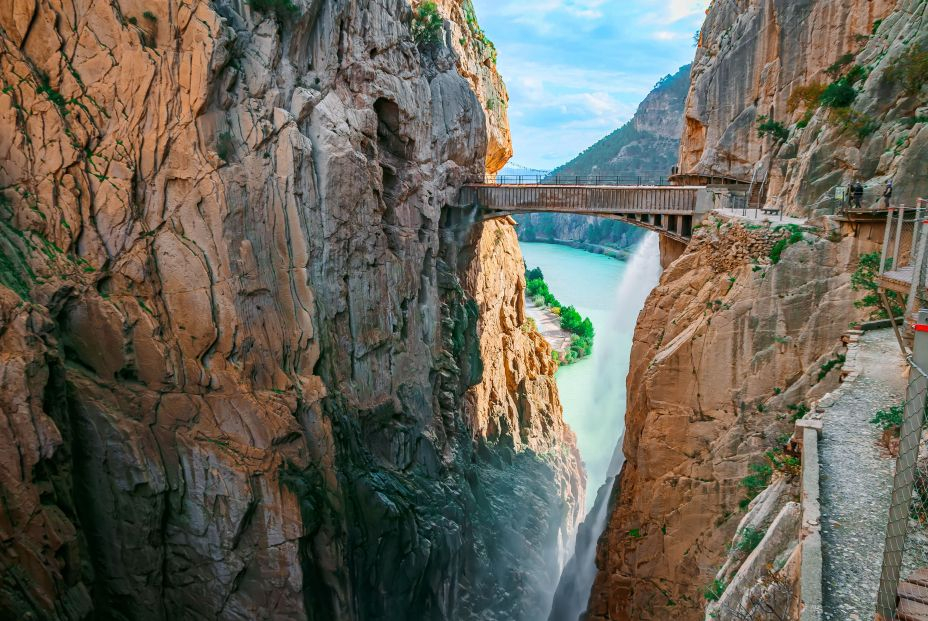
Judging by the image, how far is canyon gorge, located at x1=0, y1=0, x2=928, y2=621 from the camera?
1270 centimetres

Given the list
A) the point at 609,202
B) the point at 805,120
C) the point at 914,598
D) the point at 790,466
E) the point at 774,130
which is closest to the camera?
the point at 914,598

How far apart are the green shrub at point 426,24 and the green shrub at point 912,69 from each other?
14.3m

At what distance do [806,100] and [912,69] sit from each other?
4.74 metres

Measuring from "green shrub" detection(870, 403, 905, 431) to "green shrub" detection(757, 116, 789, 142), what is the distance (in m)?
11.7

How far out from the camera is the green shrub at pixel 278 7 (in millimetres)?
15773

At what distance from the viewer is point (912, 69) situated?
12773 millimetres

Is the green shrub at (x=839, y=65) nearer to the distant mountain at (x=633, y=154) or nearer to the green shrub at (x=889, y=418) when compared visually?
the green shrub at (x=889, y=418)

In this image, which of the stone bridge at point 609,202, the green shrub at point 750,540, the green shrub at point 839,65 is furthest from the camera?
the stone bridge at point 609,202

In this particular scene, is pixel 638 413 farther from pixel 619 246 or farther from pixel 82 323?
pixel 619 246

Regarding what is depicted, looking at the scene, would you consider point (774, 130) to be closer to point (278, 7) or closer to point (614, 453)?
point (278, 7)

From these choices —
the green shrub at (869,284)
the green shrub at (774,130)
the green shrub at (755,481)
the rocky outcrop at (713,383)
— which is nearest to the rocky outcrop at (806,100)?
the green shrub at (774,130)

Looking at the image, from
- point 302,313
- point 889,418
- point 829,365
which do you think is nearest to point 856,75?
point 829,365

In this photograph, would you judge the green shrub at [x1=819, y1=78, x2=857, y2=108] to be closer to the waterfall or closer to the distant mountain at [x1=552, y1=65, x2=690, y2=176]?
the waterfall

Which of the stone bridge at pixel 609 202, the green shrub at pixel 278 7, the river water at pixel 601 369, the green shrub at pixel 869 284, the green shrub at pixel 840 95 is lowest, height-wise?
the river water at pixel 601 369
